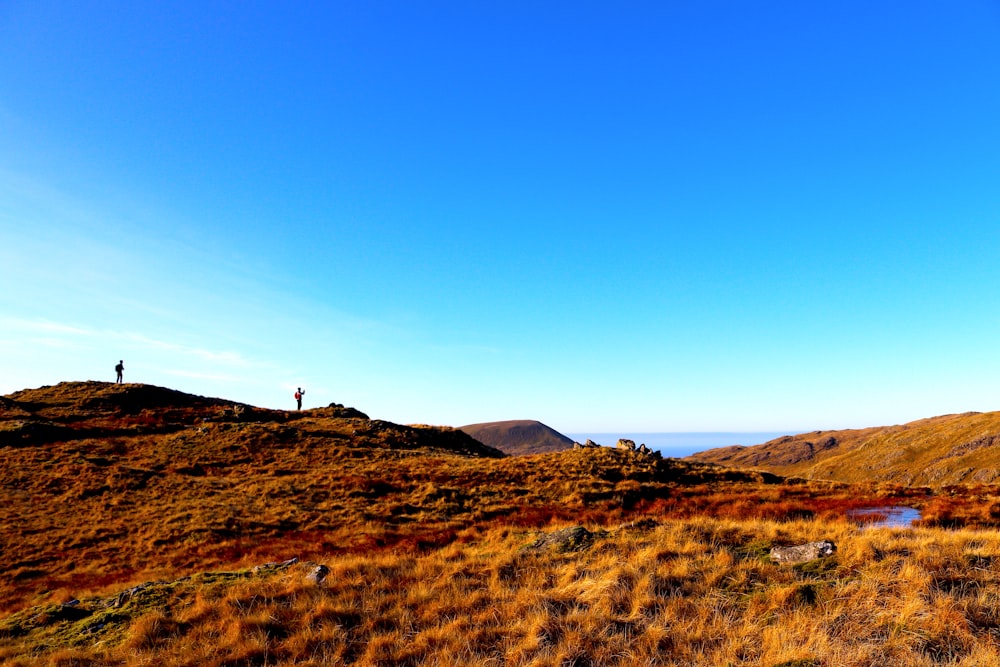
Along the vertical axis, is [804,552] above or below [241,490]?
above

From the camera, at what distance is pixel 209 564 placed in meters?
19.1

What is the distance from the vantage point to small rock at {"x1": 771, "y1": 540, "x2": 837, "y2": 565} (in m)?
10.2

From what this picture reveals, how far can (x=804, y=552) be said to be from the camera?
10.4 m

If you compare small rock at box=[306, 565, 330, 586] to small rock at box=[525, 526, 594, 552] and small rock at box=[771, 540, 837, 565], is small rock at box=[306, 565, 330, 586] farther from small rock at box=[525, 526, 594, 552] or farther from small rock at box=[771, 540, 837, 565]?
small rock at box=[771, 540, 837, 565]

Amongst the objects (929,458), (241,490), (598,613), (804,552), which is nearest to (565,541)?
(598,613)

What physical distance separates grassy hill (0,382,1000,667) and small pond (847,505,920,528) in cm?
88

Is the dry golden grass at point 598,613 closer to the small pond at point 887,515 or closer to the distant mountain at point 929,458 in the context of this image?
the small pond at point 887,515

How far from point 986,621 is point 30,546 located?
3280cm

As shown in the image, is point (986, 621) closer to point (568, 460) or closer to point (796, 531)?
point (796, 531)

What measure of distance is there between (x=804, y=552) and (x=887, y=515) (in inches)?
485

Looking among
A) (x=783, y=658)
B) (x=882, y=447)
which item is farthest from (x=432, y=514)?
(x=882, y=447)

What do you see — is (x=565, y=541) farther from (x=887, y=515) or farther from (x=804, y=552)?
(x=887, y=515)

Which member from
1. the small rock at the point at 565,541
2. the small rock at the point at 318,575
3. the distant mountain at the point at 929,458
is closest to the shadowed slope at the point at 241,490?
the small rock at the point at 565,541

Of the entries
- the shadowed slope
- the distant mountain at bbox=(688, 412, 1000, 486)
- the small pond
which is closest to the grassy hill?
the shadowed slope
